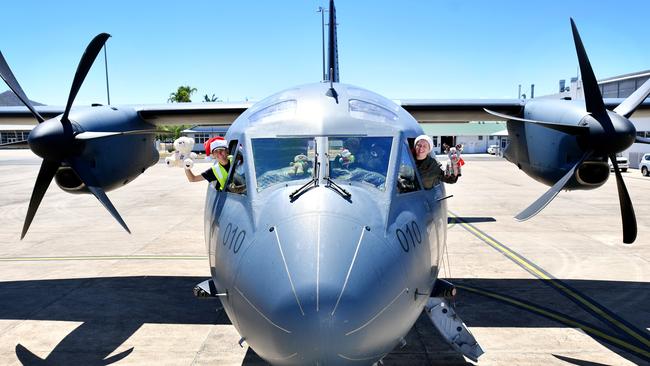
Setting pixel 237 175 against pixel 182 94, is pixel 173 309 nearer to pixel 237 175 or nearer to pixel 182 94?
pixel 237 175

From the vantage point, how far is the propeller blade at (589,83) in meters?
7.53

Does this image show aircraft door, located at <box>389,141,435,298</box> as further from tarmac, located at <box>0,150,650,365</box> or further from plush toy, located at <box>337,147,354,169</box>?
tarmac, located at <box>0,150,650,365</box>

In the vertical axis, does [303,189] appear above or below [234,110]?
below

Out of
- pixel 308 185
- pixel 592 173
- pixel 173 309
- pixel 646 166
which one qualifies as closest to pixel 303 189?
pixel 308 185

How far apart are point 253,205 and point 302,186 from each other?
50 cm

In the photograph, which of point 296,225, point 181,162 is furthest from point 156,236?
point 296,225

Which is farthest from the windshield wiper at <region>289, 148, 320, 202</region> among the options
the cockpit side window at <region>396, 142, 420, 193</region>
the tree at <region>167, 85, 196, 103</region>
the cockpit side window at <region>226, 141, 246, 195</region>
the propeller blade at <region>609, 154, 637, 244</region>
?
the tree at <region>167, 85, 196, 103</region>

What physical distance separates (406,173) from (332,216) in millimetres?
1323

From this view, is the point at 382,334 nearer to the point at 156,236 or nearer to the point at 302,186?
the point at 302,186

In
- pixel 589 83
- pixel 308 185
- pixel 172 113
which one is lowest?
pixel 308 185

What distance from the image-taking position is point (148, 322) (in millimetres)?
8195

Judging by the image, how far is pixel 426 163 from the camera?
5.53 meters

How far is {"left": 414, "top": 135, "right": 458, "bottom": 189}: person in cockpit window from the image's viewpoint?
17.4ft

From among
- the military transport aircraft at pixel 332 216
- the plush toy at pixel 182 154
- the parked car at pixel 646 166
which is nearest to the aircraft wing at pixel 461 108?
the military transport aircraft at pixel 332 216
